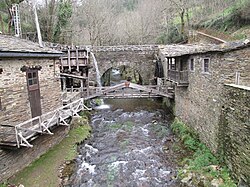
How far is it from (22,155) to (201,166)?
298 inches

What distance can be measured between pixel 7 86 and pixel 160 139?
881 centimetres

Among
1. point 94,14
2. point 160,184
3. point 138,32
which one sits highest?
point 94,14

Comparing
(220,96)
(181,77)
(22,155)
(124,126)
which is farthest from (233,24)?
(22,155)

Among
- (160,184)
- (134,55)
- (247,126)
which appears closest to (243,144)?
(247,126)

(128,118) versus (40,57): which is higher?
(40,57)

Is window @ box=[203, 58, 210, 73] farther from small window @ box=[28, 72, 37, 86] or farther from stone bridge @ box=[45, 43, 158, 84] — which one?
stone bridge @ box=[45, 43, 158, 84]

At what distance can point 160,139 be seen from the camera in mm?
13562

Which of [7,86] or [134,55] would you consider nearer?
[7,86]

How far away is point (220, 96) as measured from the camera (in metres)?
9.73

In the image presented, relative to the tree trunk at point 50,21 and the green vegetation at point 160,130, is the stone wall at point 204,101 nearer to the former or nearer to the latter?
the green vegetation at point 160,130

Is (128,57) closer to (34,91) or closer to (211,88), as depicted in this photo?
(211,88)

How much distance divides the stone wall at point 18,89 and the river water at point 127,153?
338 cm

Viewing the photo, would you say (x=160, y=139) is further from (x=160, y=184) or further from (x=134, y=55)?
(x=134, y=55)

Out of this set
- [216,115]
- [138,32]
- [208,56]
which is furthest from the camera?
[138,32]
